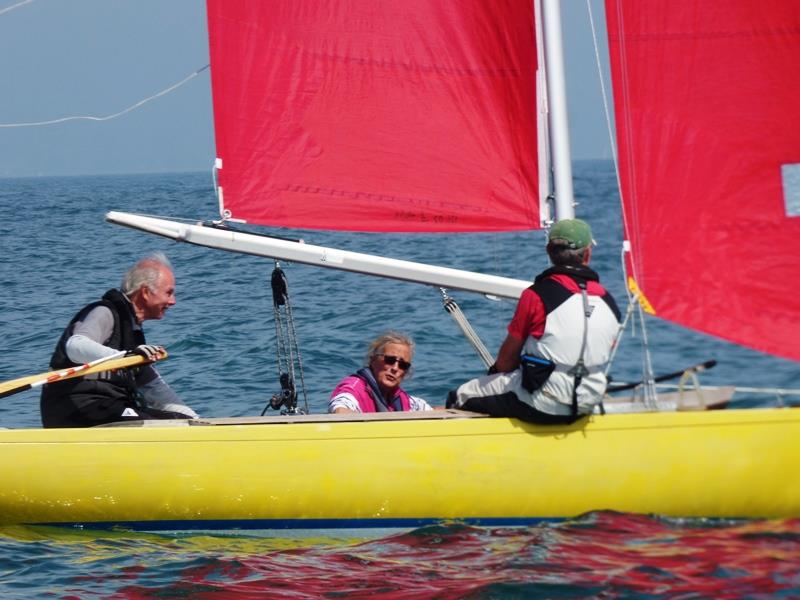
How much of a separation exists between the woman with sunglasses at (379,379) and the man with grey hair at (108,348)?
83 centimetres

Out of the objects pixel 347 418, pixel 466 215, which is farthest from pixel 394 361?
pixel 466 215

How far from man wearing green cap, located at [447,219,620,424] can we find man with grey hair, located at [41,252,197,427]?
172 centimetres

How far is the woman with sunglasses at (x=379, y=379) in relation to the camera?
238 inches

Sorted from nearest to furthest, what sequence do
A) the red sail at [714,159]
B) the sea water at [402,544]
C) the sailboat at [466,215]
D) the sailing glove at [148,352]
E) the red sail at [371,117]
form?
1. the sea water at [402,544]
2. the sailboat at [466,215]
3. the red sail at [714,159]
4. the sailing glove at [148,352]
5. the red sail at [371,117]

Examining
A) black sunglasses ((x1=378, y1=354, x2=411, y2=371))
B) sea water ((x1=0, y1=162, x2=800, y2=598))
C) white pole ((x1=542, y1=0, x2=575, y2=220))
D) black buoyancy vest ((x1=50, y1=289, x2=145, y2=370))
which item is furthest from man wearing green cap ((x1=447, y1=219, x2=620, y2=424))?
black buoyancy vest ((x1=50, y1=289, x2=145, y2=370))

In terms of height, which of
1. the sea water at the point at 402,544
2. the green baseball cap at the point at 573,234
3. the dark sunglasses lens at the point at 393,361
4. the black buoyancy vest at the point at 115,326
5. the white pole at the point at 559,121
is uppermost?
the white pole at the point at 559,121

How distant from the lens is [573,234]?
212 inches

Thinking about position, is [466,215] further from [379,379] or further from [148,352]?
[148,352]

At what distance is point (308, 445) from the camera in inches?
220

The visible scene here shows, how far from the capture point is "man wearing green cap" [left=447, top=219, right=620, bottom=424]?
5289 mm

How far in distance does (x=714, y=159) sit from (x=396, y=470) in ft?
6.55

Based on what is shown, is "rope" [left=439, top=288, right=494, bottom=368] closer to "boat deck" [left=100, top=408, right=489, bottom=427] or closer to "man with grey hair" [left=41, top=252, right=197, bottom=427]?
"boat deck" [left=100, top=408, right=489, bottom=427]

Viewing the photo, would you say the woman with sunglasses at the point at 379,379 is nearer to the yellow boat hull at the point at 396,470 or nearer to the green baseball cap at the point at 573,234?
the yellow boat hull at the point at 396,470

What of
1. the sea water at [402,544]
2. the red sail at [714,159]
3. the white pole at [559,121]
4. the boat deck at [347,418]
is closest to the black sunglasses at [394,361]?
the boat deck at [347,418]
